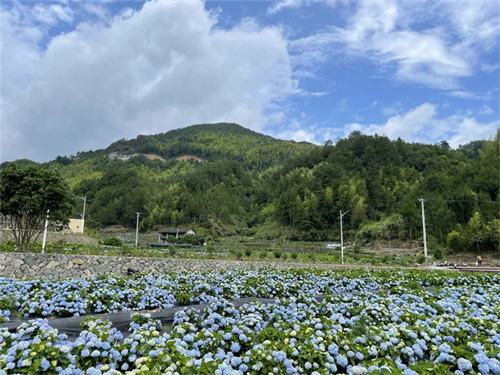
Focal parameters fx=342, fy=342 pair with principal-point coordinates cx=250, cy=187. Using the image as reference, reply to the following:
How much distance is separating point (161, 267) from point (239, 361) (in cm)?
1600

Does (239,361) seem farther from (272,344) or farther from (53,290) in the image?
(53,290)

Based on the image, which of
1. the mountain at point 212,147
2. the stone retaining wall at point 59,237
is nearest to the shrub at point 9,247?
the stone retaining wall at point 59,237

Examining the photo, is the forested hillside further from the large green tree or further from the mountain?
the large green tree

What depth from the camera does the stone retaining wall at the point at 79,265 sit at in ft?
45.5

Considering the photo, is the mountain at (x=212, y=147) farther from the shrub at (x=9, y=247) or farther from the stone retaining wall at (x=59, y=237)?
the shrub at (x=9, y=247)

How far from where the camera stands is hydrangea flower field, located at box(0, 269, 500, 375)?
129 inches

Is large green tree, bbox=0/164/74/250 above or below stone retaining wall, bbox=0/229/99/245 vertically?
above

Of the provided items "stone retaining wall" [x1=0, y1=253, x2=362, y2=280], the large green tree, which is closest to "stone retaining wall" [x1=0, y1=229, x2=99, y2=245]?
the large green tree

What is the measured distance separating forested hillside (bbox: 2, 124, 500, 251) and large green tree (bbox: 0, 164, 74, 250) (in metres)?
38.4

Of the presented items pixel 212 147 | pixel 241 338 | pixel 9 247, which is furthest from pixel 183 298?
pixel 212 147

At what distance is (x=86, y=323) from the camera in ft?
13.8

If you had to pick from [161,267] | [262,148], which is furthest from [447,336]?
[262,148]

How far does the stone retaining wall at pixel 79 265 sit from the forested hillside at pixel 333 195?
31572 millimetres

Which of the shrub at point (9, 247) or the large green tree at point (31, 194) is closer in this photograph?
the large green tree at point (31, 194)
